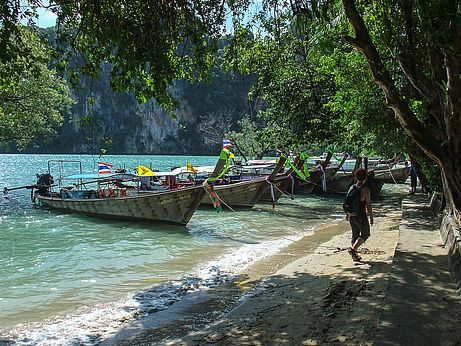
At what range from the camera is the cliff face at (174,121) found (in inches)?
4129

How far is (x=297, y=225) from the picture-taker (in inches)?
595

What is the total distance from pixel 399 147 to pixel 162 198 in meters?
7.95

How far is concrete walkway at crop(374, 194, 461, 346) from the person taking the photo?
11.6ft

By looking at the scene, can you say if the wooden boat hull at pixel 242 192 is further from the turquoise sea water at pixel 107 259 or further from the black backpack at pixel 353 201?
the black backpack at pixel 353 201

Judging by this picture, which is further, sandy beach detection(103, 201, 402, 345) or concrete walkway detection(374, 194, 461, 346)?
sandy beach detection(103, 201, 402, 345)

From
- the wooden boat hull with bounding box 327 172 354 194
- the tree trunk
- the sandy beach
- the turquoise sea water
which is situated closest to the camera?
the sandy beach

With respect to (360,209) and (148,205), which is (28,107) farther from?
(360,209)

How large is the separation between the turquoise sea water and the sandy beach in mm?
658

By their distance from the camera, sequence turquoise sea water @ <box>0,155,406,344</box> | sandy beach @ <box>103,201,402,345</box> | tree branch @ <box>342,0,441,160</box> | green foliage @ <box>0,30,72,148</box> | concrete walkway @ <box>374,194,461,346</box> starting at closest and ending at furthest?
concrete walkway @ <box>374,194,461,346</box>
sandy beach @ <box>103,201,402,345</box>
tree branch @ <box>342,0,441,160</box>
turquoise sea water @ <box>0,155,406,344</box>
green foliage @ <box>0,30,72,148</box>

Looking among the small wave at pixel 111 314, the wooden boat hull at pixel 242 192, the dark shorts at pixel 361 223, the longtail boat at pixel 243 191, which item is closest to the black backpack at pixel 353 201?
the dark shorts at pixel 361 223

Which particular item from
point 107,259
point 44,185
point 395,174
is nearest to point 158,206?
point 107,259

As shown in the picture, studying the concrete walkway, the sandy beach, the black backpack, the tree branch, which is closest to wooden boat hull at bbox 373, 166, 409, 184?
the sandy beach

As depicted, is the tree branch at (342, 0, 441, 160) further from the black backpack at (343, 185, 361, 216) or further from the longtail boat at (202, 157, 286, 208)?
the longtail boat at (202, 157, 286, 208)

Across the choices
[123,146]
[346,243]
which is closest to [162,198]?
[346,243]
